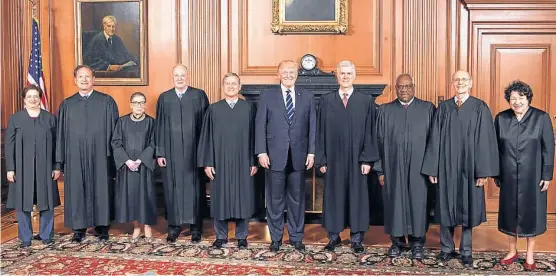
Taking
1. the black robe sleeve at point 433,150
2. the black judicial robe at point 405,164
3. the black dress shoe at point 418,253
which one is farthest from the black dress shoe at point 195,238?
the black robe sleeve at point 433,150

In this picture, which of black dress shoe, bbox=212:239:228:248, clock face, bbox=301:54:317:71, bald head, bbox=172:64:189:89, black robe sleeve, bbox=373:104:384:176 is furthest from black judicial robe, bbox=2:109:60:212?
black robe sleeve, bbox=373:104:384:176

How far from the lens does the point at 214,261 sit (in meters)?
4.93

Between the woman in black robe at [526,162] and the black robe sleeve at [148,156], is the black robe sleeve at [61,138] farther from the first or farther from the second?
the woman in black robe at [526,162]

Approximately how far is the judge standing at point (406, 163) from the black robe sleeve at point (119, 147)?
252 cm

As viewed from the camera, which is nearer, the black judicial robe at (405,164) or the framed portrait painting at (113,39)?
the black judicial robe at (405,164)

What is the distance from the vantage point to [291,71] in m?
5.17

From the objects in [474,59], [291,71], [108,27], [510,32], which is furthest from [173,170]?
[510,32]

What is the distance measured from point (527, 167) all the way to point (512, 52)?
8.66 feet

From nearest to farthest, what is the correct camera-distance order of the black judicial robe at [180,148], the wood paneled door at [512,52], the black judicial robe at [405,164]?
the black judicial robe at [405,164] → the black judicial robe at [180,148] → the wood paneled door at [512,52]

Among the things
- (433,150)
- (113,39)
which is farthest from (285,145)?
(113,39)

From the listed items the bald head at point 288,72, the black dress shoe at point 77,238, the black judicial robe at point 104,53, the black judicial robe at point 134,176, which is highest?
the black judicial robe at point 104,53

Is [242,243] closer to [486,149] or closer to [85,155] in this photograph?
[85,155]

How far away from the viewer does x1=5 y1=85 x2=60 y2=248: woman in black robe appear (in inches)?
214

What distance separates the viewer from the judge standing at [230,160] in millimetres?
5402
